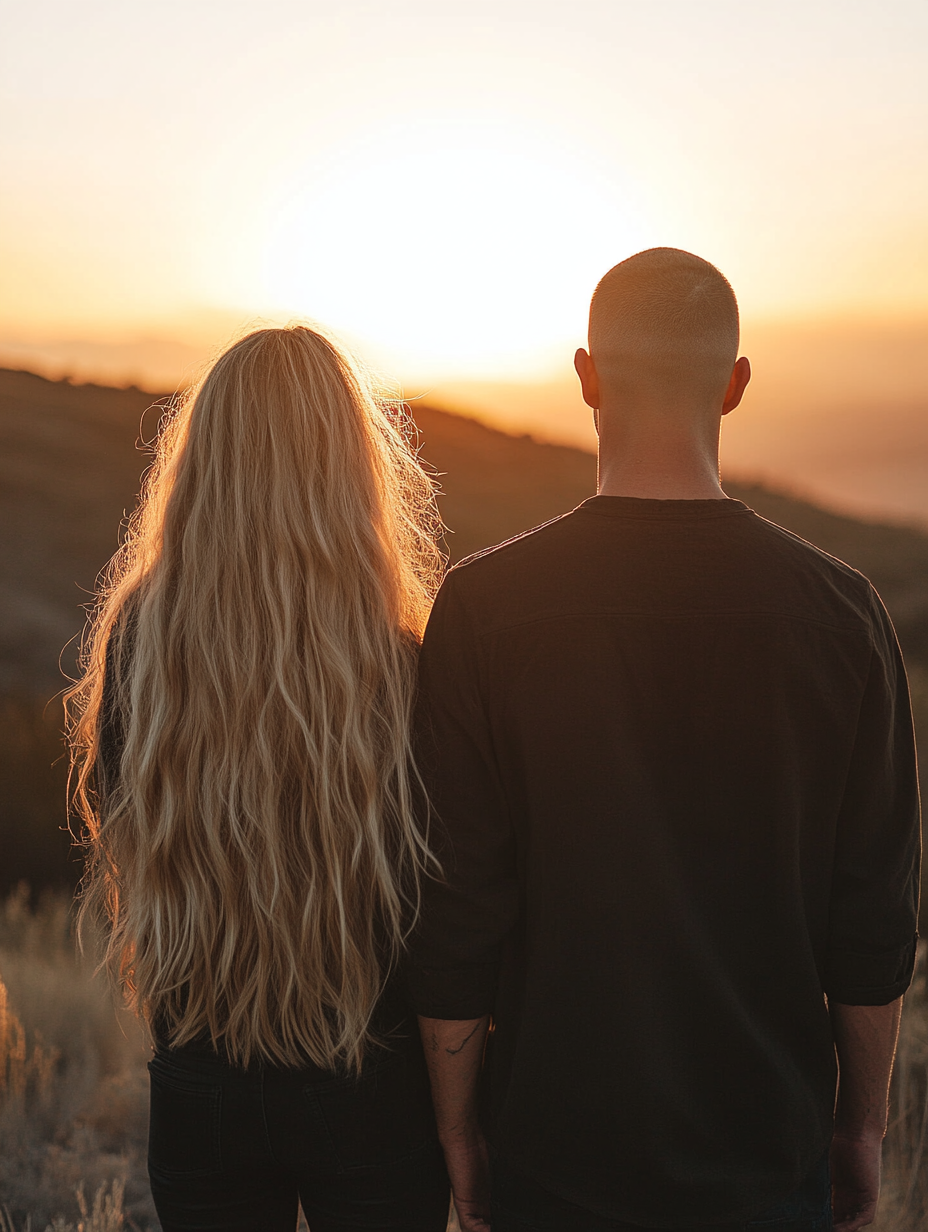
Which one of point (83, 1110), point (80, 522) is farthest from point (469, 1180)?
point (80, 522)

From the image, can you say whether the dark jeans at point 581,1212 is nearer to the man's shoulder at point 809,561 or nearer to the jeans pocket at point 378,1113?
the jeans pocket at point 378,1113

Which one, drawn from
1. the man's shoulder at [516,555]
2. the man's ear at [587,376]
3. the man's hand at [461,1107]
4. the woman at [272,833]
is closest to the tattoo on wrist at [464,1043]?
the man's hand at [461,1107]

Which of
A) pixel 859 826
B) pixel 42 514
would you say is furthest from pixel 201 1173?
pixel 42 514

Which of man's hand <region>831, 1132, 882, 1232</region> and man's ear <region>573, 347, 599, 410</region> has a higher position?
man's ear <region>573, 347, 599, 410</region>

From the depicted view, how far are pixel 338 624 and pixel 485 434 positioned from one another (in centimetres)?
2532

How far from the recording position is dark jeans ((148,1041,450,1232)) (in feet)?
5.54

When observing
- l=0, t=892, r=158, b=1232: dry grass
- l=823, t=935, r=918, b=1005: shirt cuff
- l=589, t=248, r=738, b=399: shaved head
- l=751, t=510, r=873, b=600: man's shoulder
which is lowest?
l=0, t=892, r=158, b=1232: dry grass

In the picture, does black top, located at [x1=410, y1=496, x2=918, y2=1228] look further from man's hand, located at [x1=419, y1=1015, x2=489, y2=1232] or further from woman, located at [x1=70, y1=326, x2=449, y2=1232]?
woman, located at [x1=70, y1=326, x2=449, y2=1232]

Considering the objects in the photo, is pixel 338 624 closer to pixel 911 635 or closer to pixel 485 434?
pixel 911 635

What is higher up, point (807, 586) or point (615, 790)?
point (807, 586)

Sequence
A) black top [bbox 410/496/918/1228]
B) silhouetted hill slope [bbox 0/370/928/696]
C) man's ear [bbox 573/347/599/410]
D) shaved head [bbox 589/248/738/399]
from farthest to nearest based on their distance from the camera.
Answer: silhouetted hill slope [bbox 0/370/928/696]
man's ear [bbox 573/347/599/410]
shaved head [bbox 589/248/738/399]
black top [bbox 410/496/918/1228]

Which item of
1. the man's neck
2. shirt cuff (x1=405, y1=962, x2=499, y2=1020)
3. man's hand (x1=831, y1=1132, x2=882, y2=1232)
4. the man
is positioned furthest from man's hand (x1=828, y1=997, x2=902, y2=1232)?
the man's neck

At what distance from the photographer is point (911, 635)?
10898 mm

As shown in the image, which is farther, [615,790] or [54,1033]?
[54,1033]
